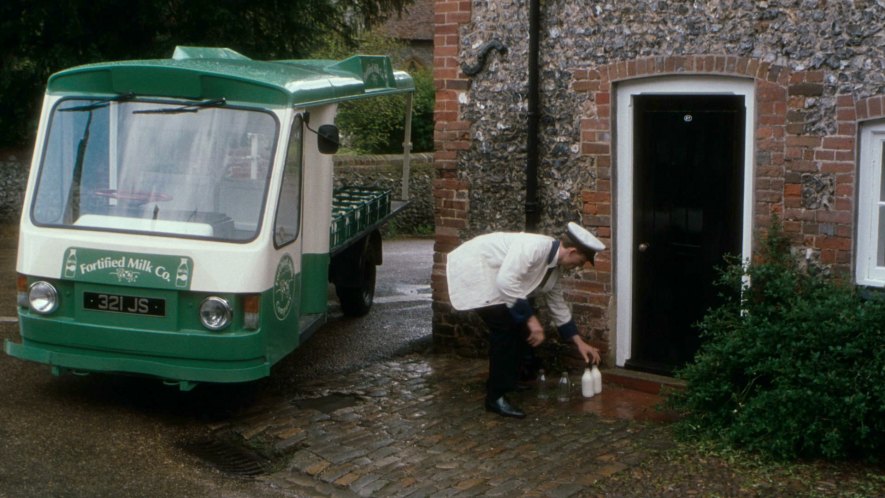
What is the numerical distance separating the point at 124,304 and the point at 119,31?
978 cm

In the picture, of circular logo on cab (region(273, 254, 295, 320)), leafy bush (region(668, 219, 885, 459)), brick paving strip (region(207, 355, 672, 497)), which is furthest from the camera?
circular logo on cab (region(273, 254, 295, 320))

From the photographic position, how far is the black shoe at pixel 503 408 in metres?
8.03

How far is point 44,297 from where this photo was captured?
7770 mm

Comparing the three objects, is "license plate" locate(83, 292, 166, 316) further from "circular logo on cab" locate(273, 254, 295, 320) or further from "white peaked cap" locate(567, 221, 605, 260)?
"white peaked cap" locate(567, 221, 605, 260)

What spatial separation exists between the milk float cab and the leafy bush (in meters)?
2.80

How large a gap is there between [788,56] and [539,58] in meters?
1.95

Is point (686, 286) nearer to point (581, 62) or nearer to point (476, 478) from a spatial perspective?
point (581, 62)

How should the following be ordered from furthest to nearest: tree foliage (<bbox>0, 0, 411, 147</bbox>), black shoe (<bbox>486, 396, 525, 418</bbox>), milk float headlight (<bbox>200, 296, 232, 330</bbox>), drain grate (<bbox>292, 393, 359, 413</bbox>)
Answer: tree foliage (<bbox>0, 0, 411, 147</bbox>), drain grate (<bbox>292, 393, 359, 413</bbox>), black shoe (<bbox>486, 396, 525, 418</bbox>), milk float headlight (<bbox>200, 296, 232, 330</bbox>)

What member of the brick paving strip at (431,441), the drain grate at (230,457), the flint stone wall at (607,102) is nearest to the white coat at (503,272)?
the brick paving strip at (431,441)

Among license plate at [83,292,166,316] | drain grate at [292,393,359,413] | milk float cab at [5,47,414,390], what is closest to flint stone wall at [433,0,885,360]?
drain grate at [292,393,359,413]

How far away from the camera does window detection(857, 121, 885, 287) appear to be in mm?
7730

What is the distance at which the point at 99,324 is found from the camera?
7668 mm

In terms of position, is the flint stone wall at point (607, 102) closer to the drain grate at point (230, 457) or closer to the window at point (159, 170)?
the window at point (159, 170)

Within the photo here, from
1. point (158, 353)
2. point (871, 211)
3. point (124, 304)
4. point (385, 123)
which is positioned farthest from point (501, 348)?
point (385, 123)
